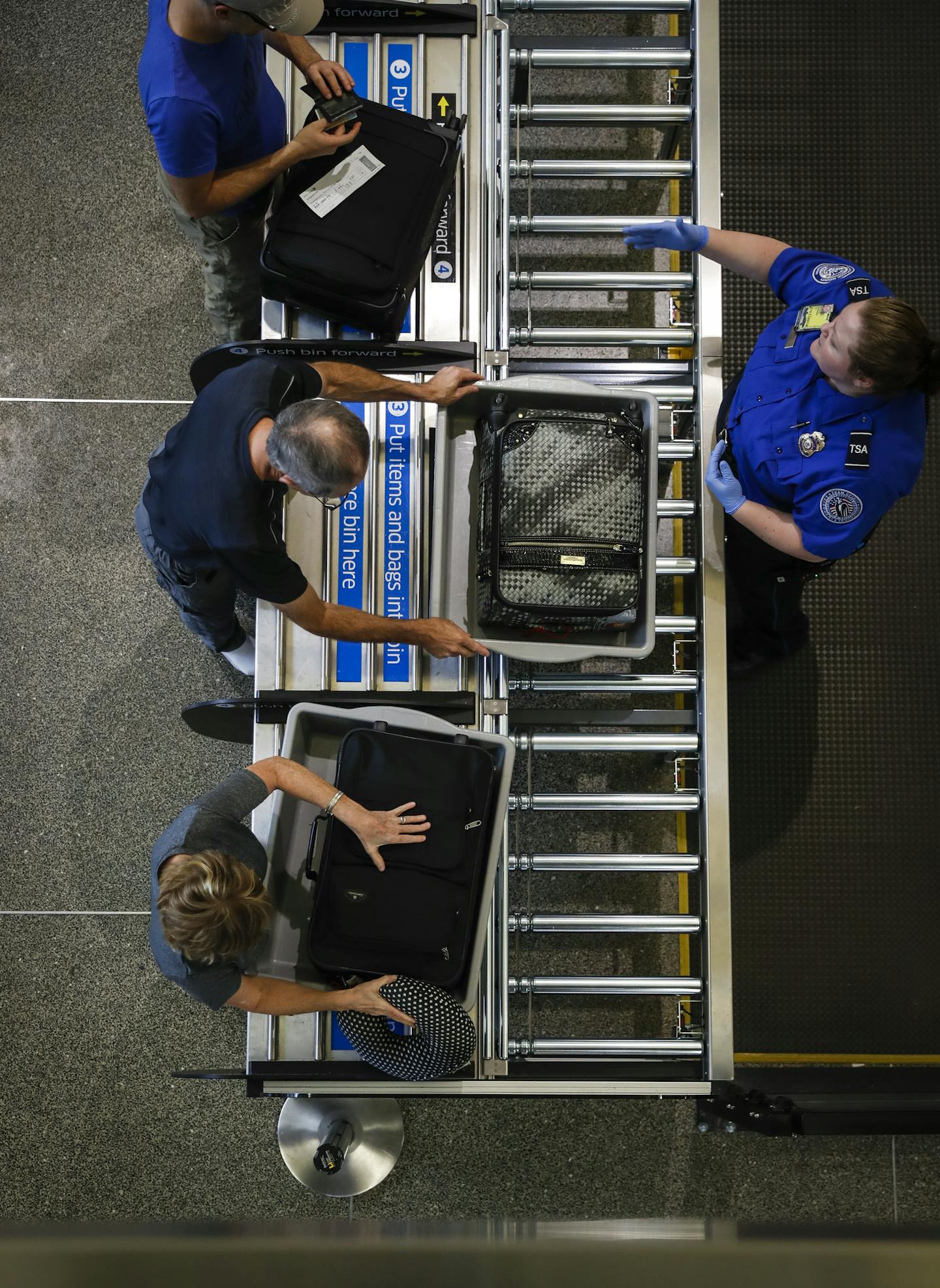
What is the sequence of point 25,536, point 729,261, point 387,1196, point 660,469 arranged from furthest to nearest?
1. point 25,536
2. point 387,1196
3. point 660,469
4. point 729,261

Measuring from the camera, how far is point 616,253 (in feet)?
13.2

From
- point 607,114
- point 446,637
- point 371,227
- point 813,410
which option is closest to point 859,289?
point 813,410

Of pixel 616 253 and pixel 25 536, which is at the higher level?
pixel 616 253

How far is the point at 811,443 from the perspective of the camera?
2691mm

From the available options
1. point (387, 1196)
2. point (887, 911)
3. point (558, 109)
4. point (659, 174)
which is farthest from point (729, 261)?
point (387, 1196)

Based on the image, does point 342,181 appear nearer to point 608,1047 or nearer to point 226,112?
point 226,112

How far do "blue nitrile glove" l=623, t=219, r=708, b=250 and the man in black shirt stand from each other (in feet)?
2.65

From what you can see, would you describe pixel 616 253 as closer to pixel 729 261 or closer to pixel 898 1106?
pixel 729 261

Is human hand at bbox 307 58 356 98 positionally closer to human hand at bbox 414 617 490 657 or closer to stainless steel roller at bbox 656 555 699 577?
→ human hand at bbox 414 617 490 657

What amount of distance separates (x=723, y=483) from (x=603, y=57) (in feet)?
5.55

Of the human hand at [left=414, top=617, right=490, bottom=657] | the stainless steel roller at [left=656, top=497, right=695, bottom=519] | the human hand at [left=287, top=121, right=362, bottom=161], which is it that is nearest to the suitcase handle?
the human hand at [left=414, top=617, right=490, bottom=657]

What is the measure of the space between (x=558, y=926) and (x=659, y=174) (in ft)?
Result: 8.81

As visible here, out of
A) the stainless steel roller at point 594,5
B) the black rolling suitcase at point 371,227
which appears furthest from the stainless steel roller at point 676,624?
the stainless steel roller at point 594,5

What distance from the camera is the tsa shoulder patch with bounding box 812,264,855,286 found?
276cm
